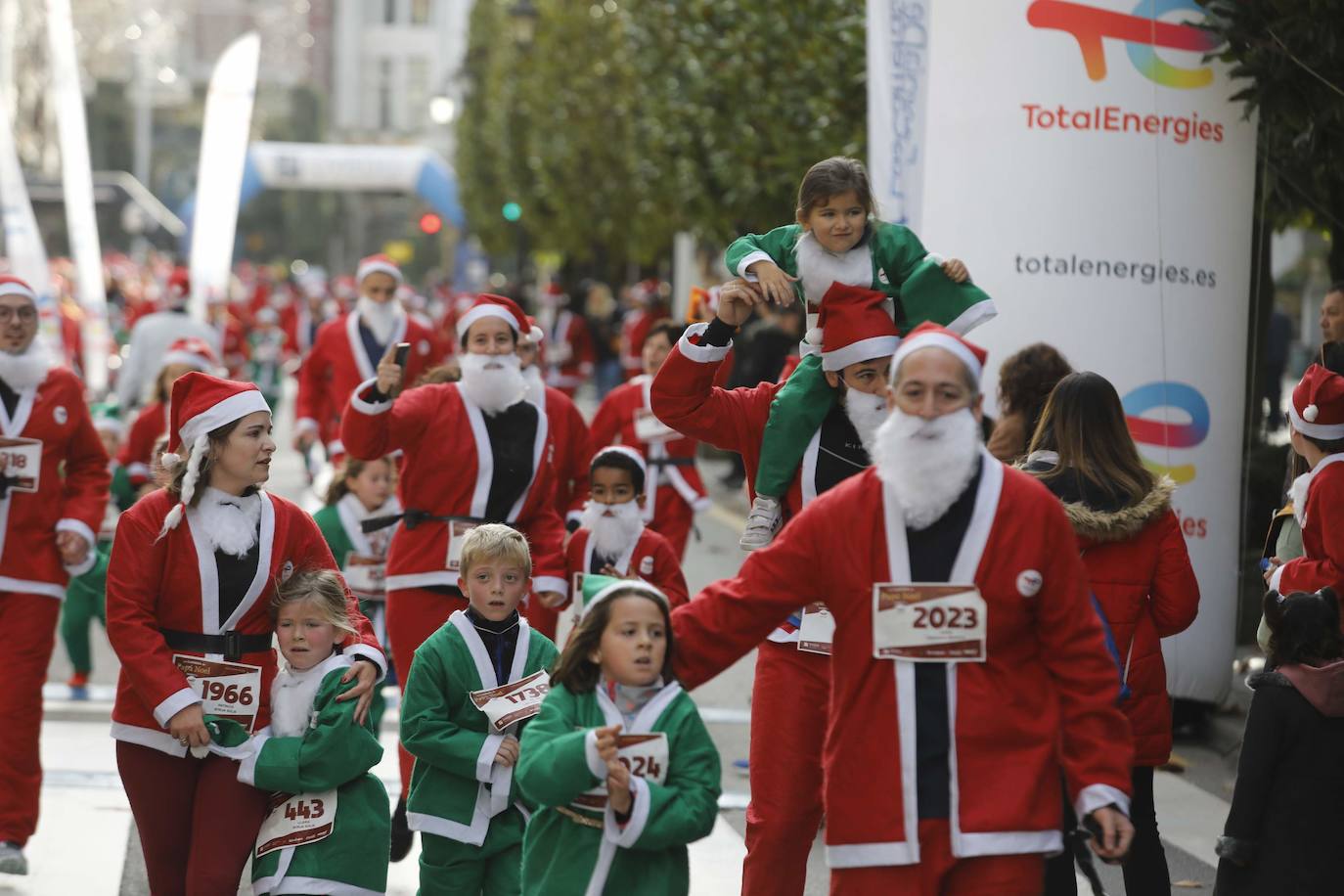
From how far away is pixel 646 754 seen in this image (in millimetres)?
4578

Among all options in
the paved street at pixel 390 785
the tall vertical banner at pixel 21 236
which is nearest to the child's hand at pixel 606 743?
the paved street at pixel 390 785

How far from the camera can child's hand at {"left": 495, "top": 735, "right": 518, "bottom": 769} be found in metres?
5.75

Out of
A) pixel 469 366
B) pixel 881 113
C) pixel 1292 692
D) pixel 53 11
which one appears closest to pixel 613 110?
pixel 53 11

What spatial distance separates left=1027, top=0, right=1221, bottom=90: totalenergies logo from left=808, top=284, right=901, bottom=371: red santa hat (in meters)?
3.71

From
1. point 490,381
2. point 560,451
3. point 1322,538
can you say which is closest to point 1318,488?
point 1322,538

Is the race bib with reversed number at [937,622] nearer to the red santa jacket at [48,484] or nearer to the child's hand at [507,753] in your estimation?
the child's hand at [507,753]

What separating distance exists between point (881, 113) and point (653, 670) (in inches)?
230

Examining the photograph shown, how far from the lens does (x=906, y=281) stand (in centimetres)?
568

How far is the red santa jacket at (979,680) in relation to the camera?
14.5 feet

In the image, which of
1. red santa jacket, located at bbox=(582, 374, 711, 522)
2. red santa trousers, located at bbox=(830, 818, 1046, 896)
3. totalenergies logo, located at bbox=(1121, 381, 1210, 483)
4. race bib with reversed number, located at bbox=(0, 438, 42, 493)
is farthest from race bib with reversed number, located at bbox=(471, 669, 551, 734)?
red santa jacket, located at bbox=(582, 374, 711, 522)

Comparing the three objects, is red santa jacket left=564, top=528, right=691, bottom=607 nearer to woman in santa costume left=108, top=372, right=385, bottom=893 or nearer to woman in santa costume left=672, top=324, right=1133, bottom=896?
woman in santa costume left=108, top=372, right=385, bottom=893

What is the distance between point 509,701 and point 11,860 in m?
2.54

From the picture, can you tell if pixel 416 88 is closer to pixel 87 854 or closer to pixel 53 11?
pixel 53 11

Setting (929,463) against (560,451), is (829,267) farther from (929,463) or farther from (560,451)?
(560,451)
